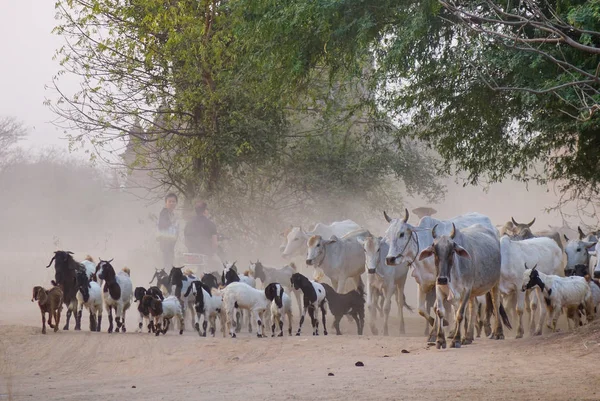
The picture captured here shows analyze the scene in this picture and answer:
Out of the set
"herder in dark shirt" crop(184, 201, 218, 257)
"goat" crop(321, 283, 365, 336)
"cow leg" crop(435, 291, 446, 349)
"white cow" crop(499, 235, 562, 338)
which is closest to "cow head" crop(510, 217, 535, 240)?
"white cow" crop(499, 235, 562, 338)

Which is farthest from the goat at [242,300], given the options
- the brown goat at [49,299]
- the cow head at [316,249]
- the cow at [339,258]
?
the cow at [339,258]

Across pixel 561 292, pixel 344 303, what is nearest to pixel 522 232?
pixel 344 303

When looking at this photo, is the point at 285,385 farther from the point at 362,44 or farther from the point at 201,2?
the point at 201,2

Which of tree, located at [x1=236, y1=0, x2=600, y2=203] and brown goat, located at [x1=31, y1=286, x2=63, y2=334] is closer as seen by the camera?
tree, located at [x1=236, y1=0, x2=600, y2=203]

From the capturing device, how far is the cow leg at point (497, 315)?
14844 millimetres

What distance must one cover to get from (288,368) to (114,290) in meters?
5.88

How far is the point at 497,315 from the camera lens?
49.1ft

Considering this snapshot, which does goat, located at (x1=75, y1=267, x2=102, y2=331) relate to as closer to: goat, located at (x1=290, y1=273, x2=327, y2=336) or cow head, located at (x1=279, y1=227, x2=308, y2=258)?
goat, located at (x1=290, y1=273, x2=327, y2=336)

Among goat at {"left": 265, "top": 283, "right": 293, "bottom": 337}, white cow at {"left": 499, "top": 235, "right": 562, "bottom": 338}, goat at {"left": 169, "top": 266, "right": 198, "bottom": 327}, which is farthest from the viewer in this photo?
goat at {"left": 169, "top": 266, "right": 198, "bottom": 327}

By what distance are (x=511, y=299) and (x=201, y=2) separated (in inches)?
457

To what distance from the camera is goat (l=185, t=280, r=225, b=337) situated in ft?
53.8

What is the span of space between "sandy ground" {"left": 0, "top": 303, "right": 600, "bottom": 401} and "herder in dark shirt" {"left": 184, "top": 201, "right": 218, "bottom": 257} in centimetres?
691

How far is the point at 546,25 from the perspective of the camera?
9492 mm

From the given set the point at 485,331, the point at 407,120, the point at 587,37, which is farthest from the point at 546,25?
the point at 407,120
